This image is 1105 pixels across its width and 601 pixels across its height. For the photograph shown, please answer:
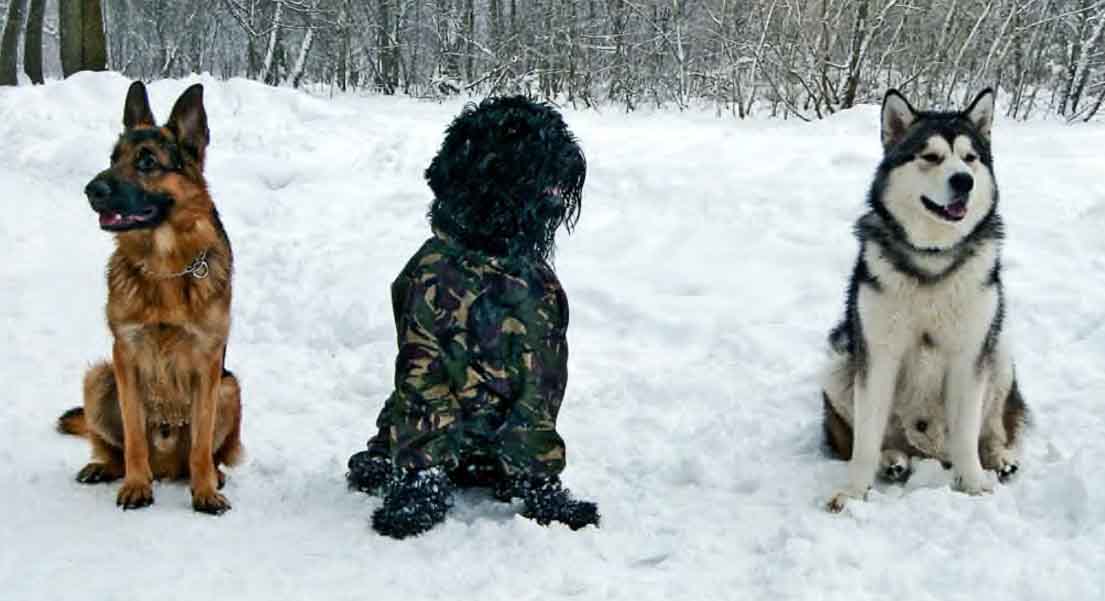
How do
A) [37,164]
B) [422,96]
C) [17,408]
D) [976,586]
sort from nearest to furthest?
1. [976,586]
2. [17,408]
3. [37,164]
4. [422,96]

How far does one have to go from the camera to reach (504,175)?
322 centimetres

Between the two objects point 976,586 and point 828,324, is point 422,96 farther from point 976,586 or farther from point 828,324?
point 976,586

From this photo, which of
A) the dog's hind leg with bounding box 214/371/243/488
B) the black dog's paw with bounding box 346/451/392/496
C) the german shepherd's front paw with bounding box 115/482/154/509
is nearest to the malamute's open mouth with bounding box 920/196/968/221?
the black dog's paw with bounding box 346/451/392/496

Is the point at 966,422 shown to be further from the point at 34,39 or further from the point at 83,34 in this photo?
the point at 34,39

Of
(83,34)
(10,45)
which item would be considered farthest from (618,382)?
(10,45)

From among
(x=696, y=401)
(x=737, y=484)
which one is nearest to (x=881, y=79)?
(x=696, y=401)

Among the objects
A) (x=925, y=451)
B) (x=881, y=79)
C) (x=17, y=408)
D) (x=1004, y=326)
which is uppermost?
(x=881, y=79)

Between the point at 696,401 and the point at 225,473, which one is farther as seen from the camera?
the point at 696,401

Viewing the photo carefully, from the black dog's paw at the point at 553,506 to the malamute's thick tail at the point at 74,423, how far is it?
6.68 feet

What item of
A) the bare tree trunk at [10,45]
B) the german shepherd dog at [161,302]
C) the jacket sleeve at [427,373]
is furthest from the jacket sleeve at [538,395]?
the bare tree trunk at [10,45]

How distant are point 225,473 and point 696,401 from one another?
2323 millimetres

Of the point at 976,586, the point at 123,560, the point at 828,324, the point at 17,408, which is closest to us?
the point at 976,586

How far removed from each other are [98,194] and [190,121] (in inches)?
19.2

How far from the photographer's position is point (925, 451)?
3893 mm
